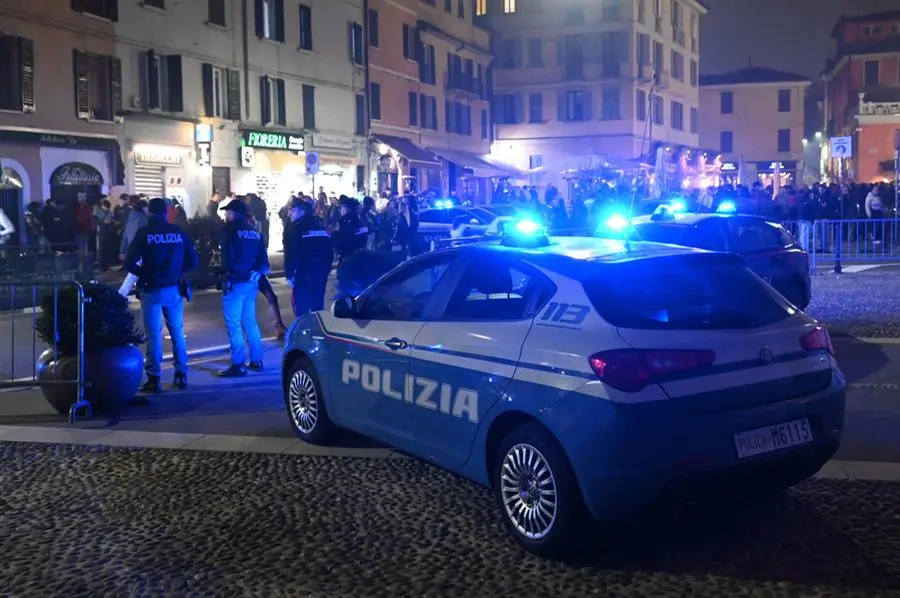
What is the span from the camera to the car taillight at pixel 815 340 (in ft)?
17.6

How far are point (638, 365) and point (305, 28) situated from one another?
33986 millimetres

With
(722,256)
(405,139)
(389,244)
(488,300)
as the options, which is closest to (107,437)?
(488,300)

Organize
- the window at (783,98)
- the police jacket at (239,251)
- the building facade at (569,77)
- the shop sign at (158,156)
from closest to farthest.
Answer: the police jacket at (239,251) → the shop sign at (158,156) → the building facade at (569,77) → the window at (783,98)

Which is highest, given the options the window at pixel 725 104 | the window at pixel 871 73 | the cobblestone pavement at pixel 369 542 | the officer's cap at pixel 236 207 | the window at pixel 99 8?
the window at pixel 725 104

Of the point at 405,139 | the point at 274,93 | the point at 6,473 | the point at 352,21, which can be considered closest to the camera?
the point at 6,473

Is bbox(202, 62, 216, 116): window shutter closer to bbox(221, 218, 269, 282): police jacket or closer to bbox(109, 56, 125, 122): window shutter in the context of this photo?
bbox(109, 56, 125, 122): window shutter

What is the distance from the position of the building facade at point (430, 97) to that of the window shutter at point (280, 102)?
21.0 ft

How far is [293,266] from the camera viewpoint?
37.7ft

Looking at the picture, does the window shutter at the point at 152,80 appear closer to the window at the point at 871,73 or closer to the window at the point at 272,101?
the window at the point at 272,101

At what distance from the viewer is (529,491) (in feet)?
17.2

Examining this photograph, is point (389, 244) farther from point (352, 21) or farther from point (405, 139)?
point (405, 139)

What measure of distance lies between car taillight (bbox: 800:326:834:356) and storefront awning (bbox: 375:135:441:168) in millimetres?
36895

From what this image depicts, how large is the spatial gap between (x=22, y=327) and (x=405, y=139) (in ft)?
101

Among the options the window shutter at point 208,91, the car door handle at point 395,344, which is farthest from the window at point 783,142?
the car door handle at point 395,344
